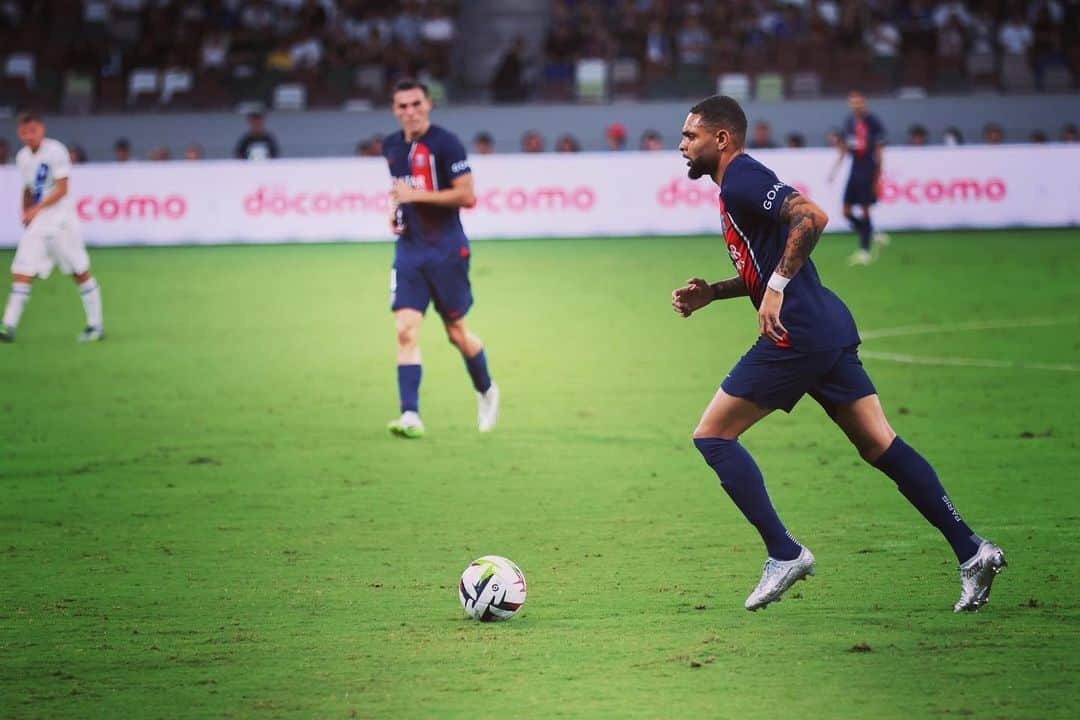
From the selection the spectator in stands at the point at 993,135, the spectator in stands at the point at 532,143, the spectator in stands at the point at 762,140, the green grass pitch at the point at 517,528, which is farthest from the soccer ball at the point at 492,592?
the spectator in stands at the point at 993,135

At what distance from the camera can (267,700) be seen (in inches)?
226

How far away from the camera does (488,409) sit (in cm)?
1198

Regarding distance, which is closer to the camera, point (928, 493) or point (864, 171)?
point (928, 493)

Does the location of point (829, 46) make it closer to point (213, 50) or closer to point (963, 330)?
point (213, 50)

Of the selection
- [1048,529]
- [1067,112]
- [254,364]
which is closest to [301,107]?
[1067,112]

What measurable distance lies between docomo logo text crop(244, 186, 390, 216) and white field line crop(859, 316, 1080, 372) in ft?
44.0

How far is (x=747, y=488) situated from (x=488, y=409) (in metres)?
5.31

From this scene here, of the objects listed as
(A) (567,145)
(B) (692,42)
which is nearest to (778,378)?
(A) (567,145)

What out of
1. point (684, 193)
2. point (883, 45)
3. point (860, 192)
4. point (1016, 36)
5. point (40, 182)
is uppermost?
point (40, 182)

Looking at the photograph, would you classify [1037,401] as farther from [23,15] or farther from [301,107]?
[23,15]

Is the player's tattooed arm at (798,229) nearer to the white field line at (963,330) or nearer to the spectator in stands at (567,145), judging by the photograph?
the white field line at (963,330)

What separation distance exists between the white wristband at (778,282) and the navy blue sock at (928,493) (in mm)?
830

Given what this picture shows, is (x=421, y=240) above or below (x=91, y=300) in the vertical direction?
above

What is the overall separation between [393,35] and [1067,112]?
14.3 metres
